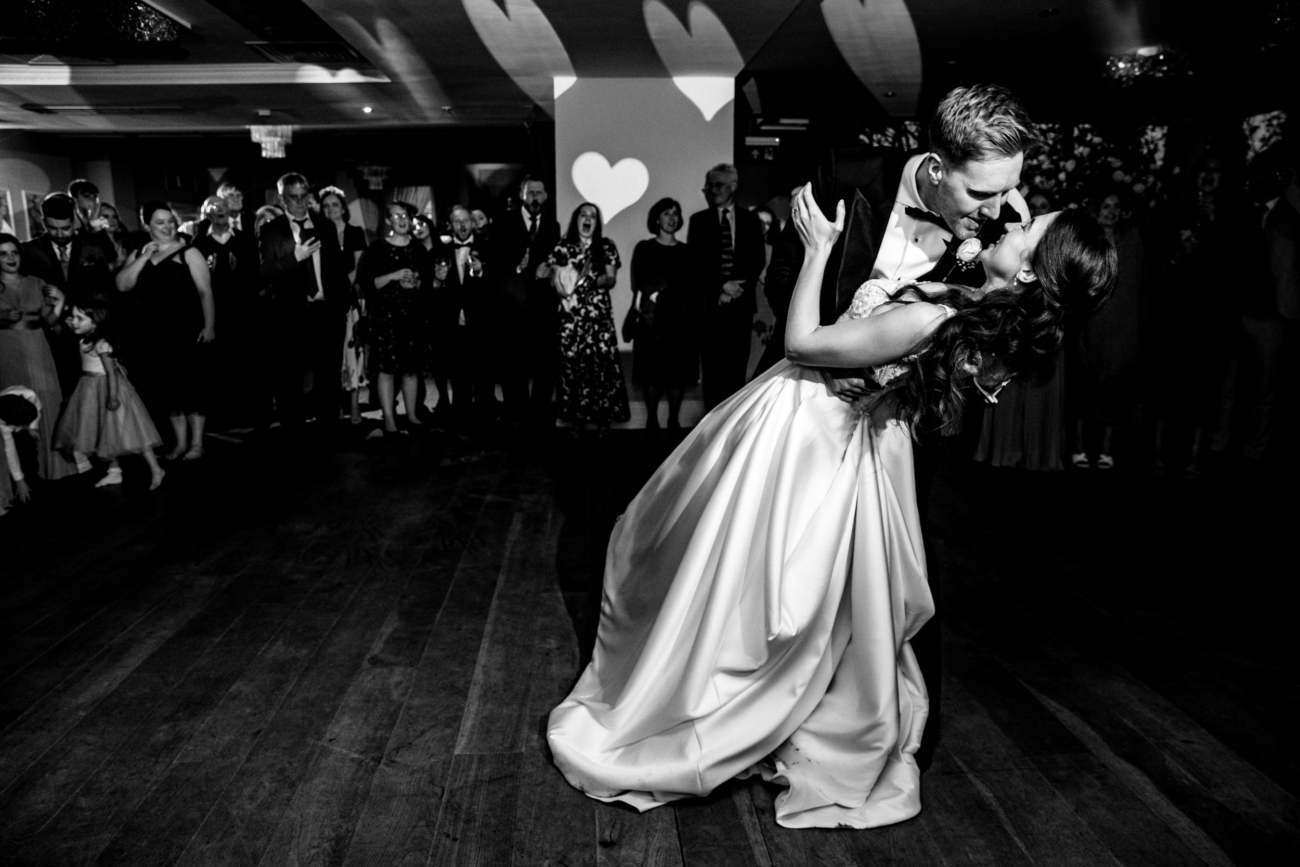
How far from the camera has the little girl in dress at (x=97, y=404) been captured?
4.44 m

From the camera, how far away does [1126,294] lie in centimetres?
495

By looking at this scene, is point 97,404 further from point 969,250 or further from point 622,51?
point 969,250

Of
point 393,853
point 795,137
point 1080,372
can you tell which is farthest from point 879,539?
point 795,137

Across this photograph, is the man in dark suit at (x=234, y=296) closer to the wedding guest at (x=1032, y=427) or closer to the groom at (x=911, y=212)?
the wedding guest at (x=1032, y=427)

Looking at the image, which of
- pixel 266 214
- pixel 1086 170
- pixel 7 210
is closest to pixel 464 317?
pixel 266 214

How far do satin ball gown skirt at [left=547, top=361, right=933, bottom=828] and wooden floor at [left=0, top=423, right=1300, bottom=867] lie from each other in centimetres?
11

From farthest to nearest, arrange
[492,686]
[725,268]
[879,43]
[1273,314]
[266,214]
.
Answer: [266,214] → [879,43] → [725,268] → [1273,314] → [492,686]

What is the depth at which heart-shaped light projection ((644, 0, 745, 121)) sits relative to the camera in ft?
17.8

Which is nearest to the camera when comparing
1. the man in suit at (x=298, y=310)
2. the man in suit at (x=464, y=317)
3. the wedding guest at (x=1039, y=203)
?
the wedding guest at (x=1039, y=203)

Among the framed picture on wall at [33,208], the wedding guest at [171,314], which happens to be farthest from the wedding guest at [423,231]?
the framed picture on wall at [33,208]

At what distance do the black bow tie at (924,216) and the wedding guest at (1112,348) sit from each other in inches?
140

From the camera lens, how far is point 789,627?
72.4 inches

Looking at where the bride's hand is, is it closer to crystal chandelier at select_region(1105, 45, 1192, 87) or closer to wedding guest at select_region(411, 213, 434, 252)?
wedding guest at select_region(411, 213, 434, 252)

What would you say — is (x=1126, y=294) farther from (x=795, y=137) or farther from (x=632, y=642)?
(x=795, y=137)
